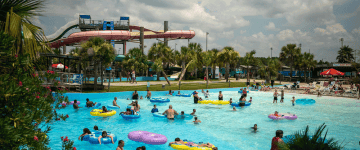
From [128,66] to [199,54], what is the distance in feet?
41.9

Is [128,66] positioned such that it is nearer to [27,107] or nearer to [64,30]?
[64,30]

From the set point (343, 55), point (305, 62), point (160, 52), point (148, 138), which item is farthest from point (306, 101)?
point (343, 55)

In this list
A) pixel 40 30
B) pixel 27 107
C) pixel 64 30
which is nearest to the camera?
pixel 27 107

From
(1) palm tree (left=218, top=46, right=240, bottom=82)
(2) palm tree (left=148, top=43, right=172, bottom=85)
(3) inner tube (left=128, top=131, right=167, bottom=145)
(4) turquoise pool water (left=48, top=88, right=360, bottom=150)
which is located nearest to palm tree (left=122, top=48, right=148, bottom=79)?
(2) palm tree (left=148, top=43, right=172, bottom=85)

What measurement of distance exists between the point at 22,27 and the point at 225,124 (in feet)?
41.9

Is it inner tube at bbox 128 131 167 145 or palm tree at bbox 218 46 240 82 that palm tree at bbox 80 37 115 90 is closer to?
inner tube at bbox 128 131 167 145

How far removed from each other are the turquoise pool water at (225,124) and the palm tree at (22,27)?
7279mm

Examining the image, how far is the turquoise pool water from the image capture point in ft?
37.0

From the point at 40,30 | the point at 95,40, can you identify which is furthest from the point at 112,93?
the point at 40,30

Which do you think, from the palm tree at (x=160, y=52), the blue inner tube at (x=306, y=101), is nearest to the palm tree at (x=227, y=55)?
the palm tree at (x=160, y=52)

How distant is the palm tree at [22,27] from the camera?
344 cm

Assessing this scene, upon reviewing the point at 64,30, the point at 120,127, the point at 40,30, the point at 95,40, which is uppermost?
the point at 64,30

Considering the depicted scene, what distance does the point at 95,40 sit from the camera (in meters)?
24.7

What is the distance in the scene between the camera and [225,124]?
14617 millimetres
